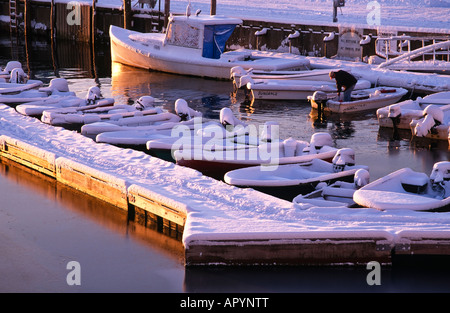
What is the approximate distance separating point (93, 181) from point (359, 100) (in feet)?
27.5

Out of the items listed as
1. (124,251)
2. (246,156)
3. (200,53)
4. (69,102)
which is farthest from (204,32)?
(124,251)

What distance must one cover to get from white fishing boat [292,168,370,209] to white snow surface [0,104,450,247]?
1.50 ft

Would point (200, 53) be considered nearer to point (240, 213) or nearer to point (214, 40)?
point (214, 40)

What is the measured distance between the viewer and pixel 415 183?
9836 millimetres

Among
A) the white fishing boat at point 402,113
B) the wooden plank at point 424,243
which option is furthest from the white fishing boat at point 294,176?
the white fishing boat at point 402,113

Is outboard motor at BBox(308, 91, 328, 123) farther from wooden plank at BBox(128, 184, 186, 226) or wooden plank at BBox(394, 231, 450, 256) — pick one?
wooden plank at BBox(394, 231, 450, 256)

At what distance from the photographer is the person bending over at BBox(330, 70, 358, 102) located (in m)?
16.8

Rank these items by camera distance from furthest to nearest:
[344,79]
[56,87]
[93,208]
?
1. [56,87]
2. [344,79]
3. [93,208]

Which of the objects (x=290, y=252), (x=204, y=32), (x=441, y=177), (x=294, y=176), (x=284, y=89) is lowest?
(x=290, y=252)

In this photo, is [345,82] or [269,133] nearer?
[269,133]

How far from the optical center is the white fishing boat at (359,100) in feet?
56.1

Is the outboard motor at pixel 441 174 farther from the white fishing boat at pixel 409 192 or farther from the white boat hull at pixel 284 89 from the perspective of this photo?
the white boat hull at pixel 284 89
